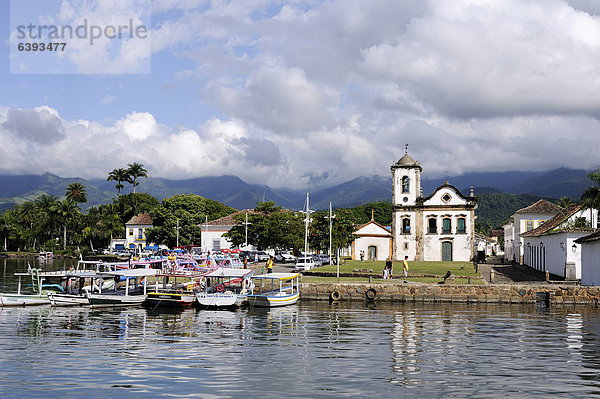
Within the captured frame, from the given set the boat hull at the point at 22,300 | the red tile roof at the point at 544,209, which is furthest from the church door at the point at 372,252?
the boat hull at the point at 22,300

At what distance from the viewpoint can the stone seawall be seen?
39.5 meters

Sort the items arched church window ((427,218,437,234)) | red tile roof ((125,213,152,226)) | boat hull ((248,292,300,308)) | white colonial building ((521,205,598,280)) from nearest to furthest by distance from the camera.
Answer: boat hull ((248,292,300,308)) → white colonial building ((521,205,598,280)) → arched church window ((427,218,437,234)) → red tile roof ((125,213,152,226))

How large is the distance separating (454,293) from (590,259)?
1025 cm

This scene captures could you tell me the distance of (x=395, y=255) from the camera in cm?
7625

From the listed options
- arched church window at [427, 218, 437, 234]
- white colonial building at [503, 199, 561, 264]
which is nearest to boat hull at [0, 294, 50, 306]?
arched church window at [427, 218, 437, 234]

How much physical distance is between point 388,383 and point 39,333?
17.6 m

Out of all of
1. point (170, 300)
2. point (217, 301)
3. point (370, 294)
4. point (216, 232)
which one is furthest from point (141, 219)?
point (370, 294)

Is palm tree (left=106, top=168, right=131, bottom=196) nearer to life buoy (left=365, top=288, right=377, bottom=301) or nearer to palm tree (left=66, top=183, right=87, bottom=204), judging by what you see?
palm tree (left=66, top=183, right=87, bottom=204)

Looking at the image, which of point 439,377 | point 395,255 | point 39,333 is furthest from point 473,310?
point 395,255

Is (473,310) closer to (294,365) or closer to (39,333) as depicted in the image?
(294,365)

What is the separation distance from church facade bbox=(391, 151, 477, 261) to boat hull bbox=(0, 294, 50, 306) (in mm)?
47739

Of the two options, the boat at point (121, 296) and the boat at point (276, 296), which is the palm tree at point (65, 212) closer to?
the boat at point (121, 296)

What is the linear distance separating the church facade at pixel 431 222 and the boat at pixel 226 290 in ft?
115

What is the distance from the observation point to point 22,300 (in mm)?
37344
